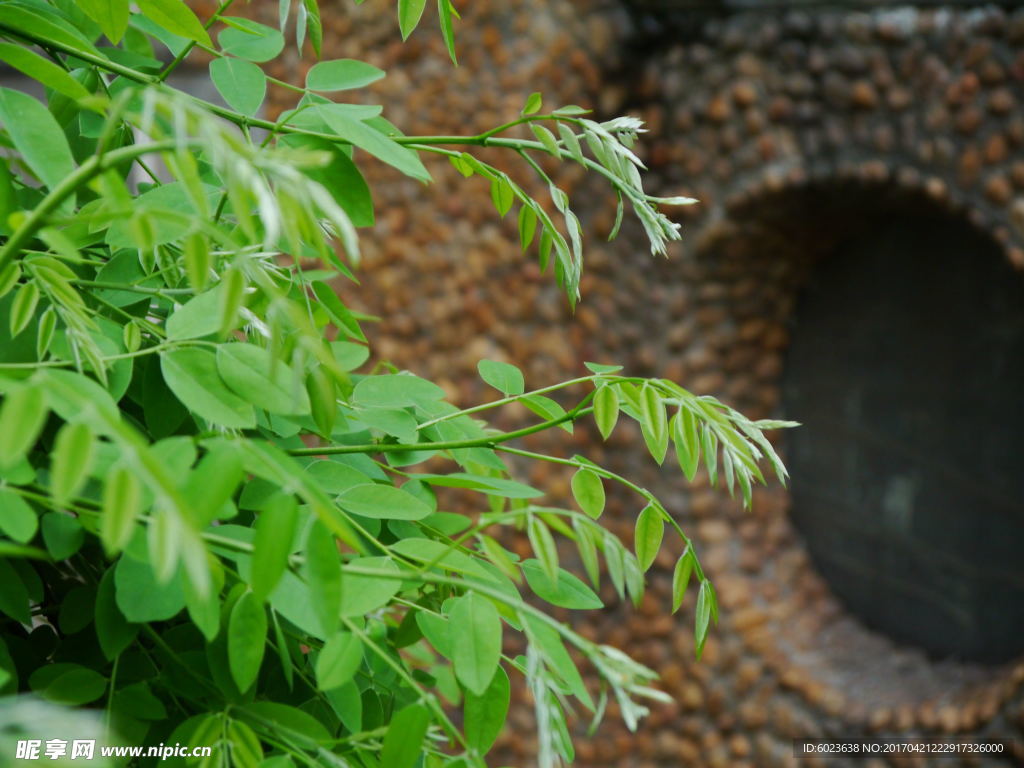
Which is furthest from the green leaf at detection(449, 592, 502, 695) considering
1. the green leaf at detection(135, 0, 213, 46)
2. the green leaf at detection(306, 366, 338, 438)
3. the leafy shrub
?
the green leaf at detection(135, 0, 213, 46)

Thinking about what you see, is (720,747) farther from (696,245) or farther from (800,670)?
(696,245)

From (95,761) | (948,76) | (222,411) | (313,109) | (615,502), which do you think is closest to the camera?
(95,761)

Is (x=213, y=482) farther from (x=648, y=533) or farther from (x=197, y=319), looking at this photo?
(x=648, y=533)

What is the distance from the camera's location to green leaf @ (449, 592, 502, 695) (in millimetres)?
441

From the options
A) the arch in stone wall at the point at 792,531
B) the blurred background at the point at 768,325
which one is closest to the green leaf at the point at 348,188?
the blurred background at the point at 768,325

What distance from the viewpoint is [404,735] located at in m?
0.42

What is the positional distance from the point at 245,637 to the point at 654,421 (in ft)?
0.69

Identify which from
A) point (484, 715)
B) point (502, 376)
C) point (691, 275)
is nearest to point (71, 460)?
point (484, 715)

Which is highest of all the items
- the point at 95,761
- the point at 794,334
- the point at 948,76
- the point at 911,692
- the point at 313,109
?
the point at 948,76

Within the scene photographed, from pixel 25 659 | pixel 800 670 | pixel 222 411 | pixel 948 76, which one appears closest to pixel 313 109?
pixel 222 411

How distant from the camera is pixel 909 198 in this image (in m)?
2.13

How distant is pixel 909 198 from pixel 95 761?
6.93ft

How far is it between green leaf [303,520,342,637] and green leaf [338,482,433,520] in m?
0.14

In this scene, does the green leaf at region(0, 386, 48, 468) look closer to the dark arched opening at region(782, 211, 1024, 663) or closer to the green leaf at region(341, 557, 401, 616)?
the green leaf at region(341, 557, 401, 616)
